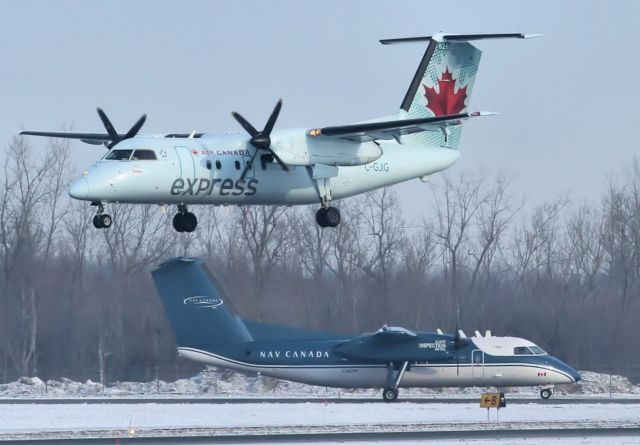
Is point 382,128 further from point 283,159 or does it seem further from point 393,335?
point 393,335

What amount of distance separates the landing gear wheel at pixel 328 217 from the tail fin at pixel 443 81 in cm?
504

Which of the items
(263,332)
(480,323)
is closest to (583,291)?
(480,323)

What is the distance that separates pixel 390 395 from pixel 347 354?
2124mm

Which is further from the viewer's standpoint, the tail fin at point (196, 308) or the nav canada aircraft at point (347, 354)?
the tail fin at point (196, 308)

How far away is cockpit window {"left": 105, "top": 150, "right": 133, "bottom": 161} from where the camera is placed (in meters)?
32.0

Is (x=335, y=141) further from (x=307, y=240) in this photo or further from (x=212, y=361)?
(x=307, y=240)

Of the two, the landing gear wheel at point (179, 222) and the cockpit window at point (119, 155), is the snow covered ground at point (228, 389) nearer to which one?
the landing gear wheel at point (179, 222)

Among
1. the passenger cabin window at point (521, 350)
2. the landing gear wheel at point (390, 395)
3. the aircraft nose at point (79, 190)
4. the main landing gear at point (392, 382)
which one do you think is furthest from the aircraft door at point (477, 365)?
the aircraft nose at point (79, 190)

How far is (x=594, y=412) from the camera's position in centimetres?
3919

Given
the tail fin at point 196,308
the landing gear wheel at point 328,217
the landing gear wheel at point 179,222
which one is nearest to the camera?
the landing gear wheel at point 179,222

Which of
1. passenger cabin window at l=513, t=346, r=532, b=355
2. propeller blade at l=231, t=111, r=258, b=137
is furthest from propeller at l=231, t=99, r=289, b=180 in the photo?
passenger cabin window at l=513, t=346, r=532, b=355

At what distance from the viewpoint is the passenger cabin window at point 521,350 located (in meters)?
45.5

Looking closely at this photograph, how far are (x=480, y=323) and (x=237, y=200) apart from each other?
24698mm

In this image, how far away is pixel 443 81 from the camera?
4062 cm
